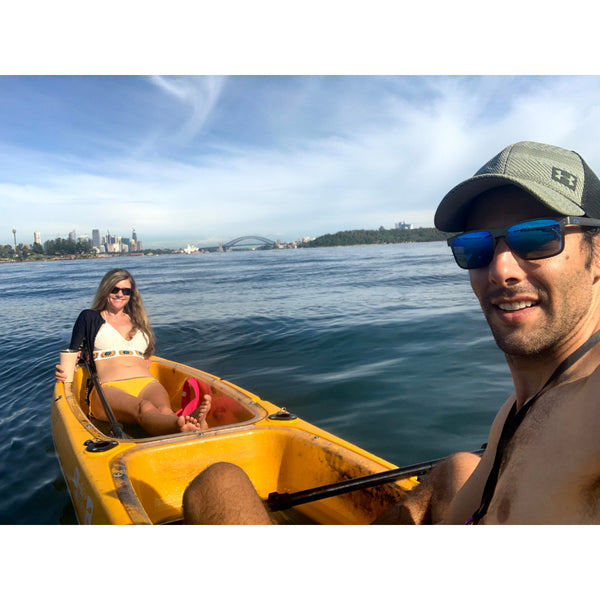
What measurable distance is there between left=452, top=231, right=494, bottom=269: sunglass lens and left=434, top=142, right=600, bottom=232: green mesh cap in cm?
16

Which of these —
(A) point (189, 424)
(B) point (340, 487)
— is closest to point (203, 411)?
(A) point (189, 424)

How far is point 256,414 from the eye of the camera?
387 cm

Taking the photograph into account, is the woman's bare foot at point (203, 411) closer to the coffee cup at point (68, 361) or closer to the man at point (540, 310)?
the coffee cup at point (68, 361)

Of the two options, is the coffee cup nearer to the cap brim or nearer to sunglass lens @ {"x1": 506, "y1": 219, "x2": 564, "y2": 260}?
the cap brim

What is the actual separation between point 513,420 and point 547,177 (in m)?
0.77

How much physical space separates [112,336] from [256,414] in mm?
2162

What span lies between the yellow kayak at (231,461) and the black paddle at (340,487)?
9 cm

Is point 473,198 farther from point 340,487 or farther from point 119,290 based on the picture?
point 119,290

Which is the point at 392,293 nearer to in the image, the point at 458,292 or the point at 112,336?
the point at 458,292

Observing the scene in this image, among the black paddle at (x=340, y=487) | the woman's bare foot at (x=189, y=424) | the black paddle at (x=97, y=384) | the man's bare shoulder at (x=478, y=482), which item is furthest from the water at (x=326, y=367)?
the man's bare shoulder at (x=478, y=482)

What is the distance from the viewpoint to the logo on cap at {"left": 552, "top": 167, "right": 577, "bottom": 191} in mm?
1354

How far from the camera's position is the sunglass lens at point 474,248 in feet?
4.86
